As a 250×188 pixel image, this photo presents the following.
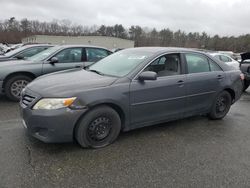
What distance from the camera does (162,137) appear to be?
381 centimetres

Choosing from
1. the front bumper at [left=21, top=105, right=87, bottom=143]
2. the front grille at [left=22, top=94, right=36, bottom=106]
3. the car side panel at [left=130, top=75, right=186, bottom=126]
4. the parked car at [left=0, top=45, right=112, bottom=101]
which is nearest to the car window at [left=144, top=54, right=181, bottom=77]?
the car side panel at [left=130, top=75, right=186, bottom=126]

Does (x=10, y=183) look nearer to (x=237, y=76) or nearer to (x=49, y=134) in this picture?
(x=49, y=134)

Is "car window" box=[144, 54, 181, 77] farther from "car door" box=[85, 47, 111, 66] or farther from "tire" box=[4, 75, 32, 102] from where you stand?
"tire" box=[4, 75, 32, 102]

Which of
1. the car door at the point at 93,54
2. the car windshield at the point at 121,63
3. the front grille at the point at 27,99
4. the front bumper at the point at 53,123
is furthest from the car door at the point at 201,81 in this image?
A: the car door at the point at 93,54

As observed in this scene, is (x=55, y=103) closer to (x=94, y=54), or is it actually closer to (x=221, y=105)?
(x=221, y=105)

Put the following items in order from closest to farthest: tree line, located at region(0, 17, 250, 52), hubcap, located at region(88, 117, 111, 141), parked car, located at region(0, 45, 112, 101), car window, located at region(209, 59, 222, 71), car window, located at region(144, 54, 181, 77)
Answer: hubcap, located at region(88, 117, 111, 141)
car window, located at region(144, 54, 181, 77)
car window, located at region(209, 59, 222, 71)
parked car, located at region(0, 45, 112, 101)
tree line, located at region(0, 17, 250, 52)

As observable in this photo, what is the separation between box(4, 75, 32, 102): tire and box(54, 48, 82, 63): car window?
3.65 feet


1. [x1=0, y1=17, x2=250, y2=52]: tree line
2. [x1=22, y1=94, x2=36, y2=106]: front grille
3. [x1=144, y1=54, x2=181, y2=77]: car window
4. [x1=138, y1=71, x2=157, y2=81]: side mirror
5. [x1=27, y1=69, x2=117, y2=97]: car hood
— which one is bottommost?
[x1=22, y1=94, x2=36, y2=106]: front grille

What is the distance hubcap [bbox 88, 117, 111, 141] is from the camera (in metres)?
3.21

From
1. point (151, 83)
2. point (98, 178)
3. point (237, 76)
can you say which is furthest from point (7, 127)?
point (237, 76)

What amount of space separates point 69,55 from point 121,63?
2.97 m

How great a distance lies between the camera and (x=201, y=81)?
4.23 metres

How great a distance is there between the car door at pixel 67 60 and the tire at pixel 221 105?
3745 mm

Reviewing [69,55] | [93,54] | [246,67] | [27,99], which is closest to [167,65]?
[27,99]
